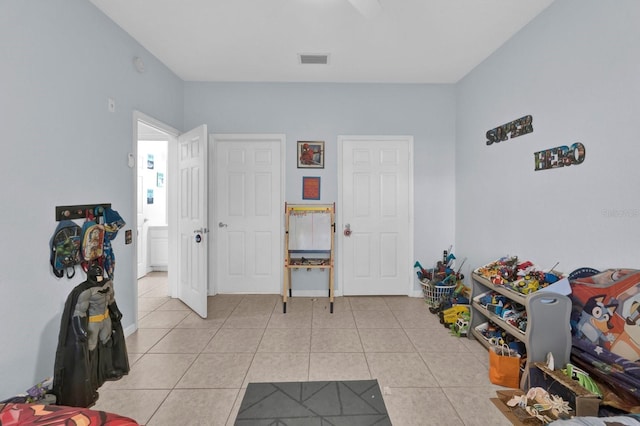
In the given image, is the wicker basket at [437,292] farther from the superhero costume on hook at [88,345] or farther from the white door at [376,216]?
the superhero costume on hook at [88,345]

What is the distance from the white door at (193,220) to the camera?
309cm

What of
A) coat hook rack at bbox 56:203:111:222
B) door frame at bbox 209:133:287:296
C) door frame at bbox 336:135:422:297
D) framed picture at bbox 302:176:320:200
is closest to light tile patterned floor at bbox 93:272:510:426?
door frame at bbox 336:135:422:297

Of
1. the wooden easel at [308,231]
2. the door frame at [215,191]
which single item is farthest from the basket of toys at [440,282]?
the door frame at [215,191]

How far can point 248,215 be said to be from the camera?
3875mm

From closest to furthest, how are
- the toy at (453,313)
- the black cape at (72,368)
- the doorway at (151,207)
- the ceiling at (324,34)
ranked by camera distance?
the black cape at (72,368)
the ceiling at (324,34)
the toy at (453,313)
the doorway at (151,207)

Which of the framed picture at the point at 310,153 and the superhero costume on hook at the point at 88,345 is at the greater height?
the framed picture at the point at 310,153

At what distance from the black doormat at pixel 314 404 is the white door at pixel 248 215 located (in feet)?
6.42

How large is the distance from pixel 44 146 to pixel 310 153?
2586 mm

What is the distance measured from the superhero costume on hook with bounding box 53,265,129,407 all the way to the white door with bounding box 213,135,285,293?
179cm

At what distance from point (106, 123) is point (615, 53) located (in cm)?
375

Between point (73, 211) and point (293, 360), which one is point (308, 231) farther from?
point (73, 211)

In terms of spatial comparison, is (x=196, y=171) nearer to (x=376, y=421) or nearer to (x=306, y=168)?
(x=306, y=168)

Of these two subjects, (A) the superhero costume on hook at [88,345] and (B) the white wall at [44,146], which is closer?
(B) the white wall at [44,146]

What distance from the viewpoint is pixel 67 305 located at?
183 centimetres
